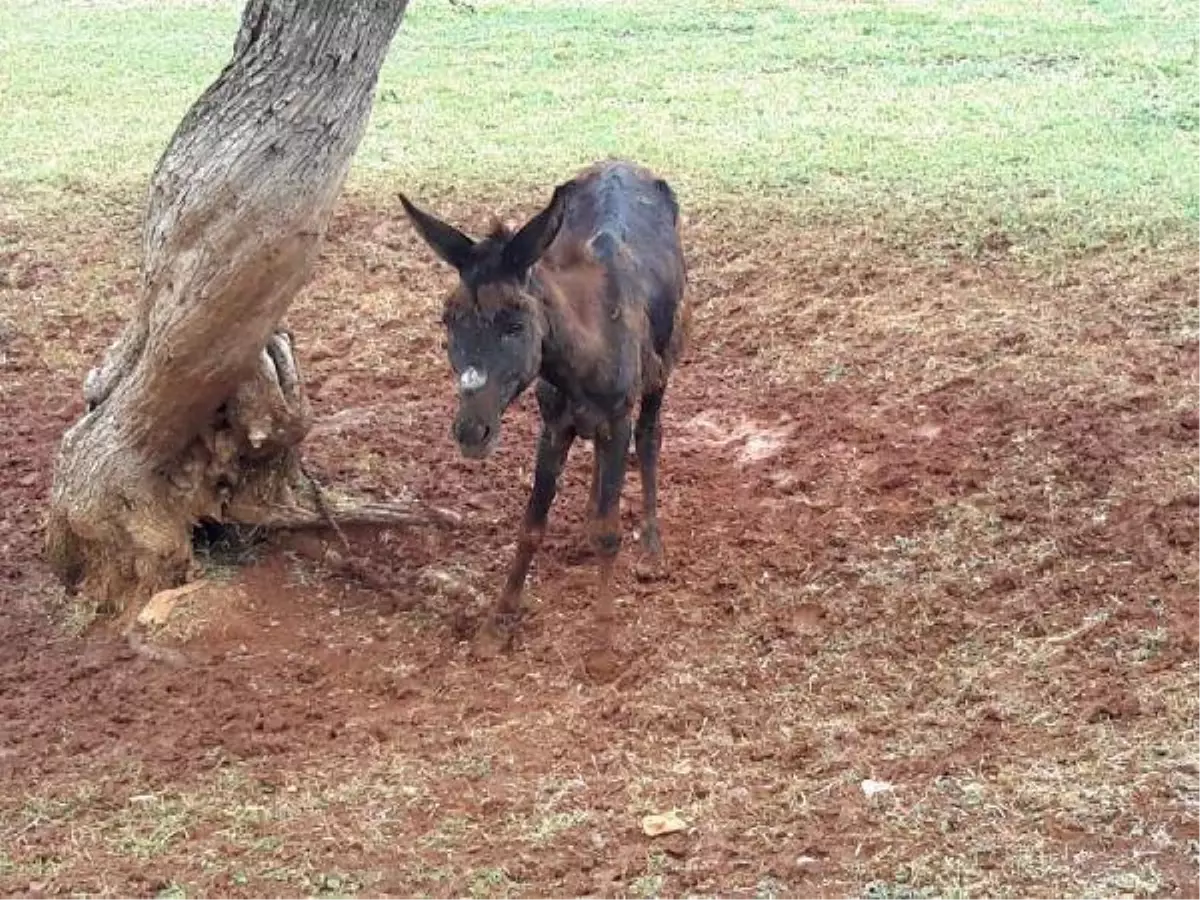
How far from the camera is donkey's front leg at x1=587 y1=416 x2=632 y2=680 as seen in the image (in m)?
6.17

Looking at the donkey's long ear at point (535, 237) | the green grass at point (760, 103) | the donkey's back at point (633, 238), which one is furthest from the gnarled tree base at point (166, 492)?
the green grass at point (760, 103)

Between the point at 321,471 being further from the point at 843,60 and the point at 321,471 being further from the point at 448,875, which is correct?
the point at 843,60

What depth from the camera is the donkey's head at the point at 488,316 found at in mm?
5258

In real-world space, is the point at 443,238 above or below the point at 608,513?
above

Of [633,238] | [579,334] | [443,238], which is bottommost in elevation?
[579,334]

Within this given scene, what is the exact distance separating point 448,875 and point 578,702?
125 centimetres

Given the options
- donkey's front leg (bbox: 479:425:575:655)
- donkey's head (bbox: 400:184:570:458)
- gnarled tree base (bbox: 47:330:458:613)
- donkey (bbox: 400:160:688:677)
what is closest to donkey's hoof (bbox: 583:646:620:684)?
→ donkey (bbox: 400:160:688:677)

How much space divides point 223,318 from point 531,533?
1.52 metres

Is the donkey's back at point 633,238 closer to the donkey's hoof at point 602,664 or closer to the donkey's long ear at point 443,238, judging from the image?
the donkey's long ear at point 443,238

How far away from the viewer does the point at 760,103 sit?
47.5ft

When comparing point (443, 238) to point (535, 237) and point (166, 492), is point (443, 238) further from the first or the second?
point (166, 492)

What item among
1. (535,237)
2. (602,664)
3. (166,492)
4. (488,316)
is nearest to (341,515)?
(166,492)

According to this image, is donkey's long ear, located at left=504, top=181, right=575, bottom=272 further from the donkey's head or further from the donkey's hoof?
the donkey's hoof

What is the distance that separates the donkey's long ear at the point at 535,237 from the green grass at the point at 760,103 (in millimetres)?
5322
